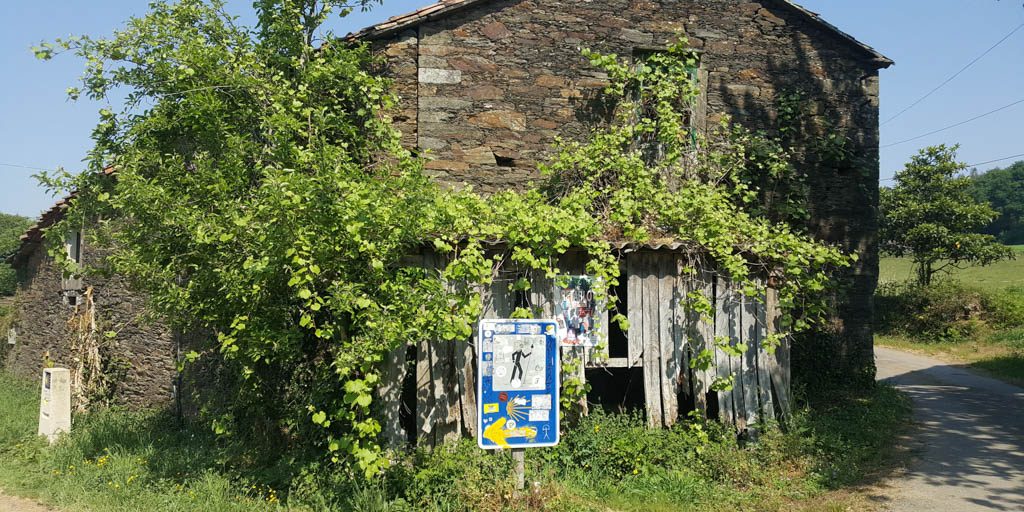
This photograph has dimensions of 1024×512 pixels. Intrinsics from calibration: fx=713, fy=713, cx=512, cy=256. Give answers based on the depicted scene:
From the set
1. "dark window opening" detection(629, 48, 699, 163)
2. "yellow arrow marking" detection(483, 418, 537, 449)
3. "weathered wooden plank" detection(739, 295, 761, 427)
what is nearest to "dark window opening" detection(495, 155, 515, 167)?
"dark window opening" detection(629, 48, 699, 163)

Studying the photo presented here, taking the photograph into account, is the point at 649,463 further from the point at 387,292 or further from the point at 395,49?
the point at 395,49

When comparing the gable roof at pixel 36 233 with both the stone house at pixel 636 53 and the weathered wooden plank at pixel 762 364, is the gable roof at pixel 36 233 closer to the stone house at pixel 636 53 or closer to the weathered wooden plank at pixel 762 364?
the stone house at pixel 636 53

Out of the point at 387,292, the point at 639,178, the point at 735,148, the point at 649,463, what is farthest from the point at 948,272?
the point at 387,292

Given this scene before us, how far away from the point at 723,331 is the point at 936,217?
19134mm

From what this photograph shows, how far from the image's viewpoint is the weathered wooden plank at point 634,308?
288 inches

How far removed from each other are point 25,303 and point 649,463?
15.6m

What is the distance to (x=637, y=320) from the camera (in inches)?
288

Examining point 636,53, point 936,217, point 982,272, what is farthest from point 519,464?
point 982,272

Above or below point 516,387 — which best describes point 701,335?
above

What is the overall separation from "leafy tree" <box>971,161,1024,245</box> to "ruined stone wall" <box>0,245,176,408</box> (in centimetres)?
5968

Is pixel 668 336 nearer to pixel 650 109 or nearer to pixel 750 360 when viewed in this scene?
pixel 750 360

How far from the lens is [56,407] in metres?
9.10

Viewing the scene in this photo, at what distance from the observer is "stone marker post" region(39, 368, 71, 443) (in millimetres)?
9062

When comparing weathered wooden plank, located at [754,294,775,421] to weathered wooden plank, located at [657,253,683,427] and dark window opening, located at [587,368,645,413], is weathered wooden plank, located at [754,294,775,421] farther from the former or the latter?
dark window opening, located at [587,368,645,413]
